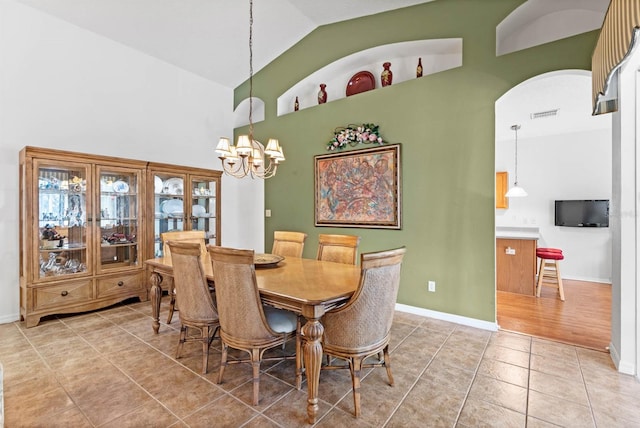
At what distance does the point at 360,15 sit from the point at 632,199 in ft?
11.4

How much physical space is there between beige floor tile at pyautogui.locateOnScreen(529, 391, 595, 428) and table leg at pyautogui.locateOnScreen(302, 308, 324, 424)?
4.23 ft

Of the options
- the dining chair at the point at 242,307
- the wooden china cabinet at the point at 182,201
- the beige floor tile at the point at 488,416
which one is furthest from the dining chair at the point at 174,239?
the beige floor tile at the point at 488,416

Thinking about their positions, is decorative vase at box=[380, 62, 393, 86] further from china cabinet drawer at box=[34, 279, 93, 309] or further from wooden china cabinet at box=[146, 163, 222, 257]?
china cabinet drawer at box=[34, 279, 93, 309]

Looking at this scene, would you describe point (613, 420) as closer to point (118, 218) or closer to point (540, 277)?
point (540, 277)

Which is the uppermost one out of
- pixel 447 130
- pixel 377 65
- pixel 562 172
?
pixel 377 65

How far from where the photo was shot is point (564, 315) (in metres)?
3.40

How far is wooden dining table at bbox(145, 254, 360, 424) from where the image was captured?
1684mm

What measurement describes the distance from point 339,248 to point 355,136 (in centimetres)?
167

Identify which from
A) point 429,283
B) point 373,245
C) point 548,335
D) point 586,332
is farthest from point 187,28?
point 586,332

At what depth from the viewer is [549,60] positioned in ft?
8.91

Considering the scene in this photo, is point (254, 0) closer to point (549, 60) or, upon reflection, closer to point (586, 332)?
point (549, 60)

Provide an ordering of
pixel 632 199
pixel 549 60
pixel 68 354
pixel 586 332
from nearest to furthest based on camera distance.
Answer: pixel 632 199
pixel 68 354
pixel 549 60
pixel 586 332

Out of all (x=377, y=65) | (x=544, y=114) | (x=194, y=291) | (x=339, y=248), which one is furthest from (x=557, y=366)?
(x=377, y=65)

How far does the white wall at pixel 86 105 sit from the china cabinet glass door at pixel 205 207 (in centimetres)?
46
